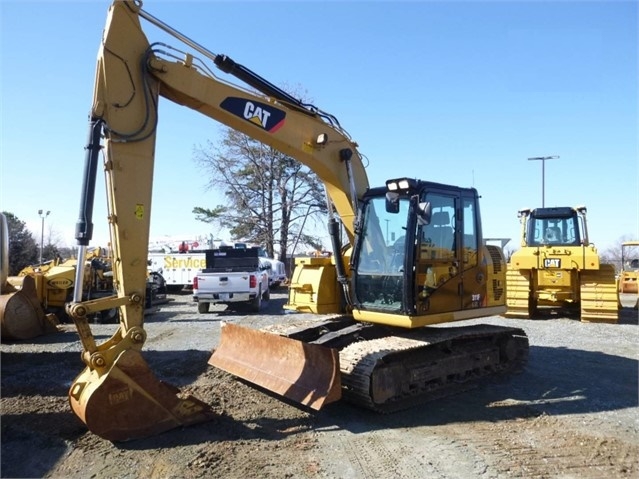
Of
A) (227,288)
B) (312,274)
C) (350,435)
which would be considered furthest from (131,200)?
(227,288)

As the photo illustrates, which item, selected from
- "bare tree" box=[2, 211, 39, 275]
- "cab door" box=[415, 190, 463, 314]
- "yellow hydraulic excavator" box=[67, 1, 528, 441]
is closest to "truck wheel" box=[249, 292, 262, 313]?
"yellow hydraulic excavator" box=[67, 1, 528, 441]

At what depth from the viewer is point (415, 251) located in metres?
6.24

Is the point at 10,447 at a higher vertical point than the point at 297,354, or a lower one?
lower

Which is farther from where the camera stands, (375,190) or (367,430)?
(375,190)

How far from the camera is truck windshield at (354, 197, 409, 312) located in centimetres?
635

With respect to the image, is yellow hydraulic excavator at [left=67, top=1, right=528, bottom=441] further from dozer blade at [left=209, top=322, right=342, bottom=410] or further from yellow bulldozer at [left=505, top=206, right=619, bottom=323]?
yellow bulldozer at [left=505, top=206, right=619, bottom=323]

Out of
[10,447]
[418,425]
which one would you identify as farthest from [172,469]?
[418,425]

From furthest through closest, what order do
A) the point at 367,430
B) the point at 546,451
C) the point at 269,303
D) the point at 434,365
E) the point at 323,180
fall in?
the point at 269,303
the point at 323,180
the point at 434,365
the point at 367,430
the point at 546,451

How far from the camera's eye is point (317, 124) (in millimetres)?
6875

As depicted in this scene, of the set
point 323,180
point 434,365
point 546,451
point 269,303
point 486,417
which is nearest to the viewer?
point 546,451

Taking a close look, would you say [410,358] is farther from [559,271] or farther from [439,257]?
[559,271]

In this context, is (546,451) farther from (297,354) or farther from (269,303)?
(269,303)

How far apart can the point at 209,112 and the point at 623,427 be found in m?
5.73

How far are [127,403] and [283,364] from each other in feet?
6.11
